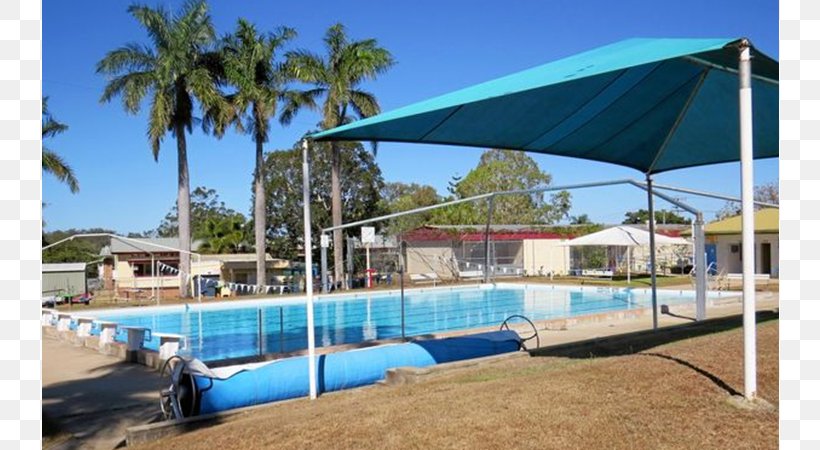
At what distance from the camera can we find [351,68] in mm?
29031

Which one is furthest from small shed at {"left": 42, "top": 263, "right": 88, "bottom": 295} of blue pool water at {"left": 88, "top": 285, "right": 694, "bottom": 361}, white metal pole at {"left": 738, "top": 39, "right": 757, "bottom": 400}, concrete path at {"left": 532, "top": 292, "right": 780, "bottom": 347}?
white metal pole at {"left": 738, "top": 39, "right": 757, "bottom": 400}

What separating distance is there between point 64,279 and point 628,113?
88.5 ft

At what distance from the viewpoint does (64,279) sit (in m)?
28.7

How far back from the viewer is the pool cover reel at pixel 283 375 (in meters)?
6.80

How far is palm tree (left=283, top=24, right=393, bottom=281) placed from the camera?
28688mm

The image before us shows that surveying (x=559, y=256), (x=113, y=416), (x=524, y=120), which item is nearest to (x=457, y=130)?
(x=524, y=120)

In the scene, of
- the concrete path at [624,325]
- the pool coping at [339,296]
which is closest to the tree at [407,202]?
the pool coping at [339,296]

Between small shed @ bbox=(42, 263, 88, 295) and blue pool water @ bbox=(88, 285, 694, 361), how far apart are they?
A: 9.09m

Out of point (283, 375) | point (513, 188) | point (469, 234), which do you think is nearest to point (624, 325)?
point (283, 375)

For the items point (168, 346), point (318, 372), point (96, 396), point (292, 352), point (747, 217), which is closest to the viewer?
point (747, 217)

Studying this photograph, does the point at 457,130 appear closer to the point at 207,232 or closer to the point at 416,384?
the point at 416,384

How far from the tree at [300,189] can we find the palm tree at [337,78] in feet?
38.8

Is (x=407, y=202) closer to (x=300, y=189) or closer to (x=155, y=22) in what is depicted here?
(x=300, y=189)

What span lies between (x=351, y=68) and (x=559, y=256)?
1838 centimetres
